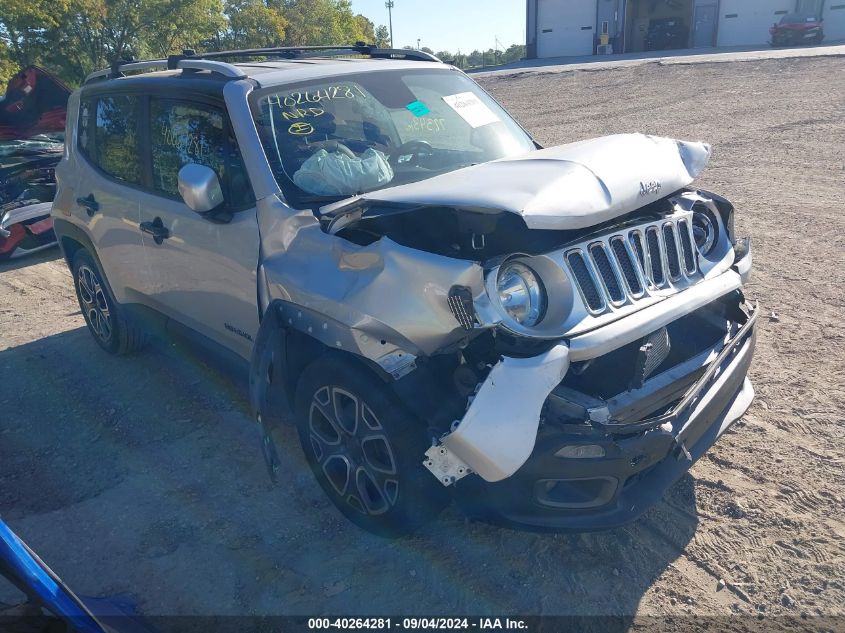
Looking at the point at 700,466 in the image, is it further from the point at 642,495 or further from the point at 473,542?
the point at 473,542

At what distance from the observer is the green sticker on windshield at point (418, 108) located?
13.1ft

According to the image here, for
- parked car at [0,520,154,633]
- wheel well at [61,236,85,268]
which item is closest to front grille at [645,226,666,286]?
parked car at [0,520,154,633]

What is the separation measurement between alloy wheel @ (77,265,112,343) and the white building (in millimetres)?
39818

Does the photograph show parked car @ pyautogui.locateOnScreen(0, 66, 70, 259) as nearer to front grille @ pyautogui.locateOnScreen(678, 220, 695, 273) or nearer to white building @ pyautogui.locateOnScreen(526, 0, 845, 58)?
front grille @ pyautogui.locateOnScreen(678, 220, 695, 273)

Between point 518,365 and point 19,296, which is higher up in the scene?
point 518,365

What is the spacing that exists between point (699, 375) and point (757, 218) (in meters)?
5.32

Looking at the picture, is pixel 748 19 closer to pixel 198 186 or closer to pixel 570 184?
pixel 570 184

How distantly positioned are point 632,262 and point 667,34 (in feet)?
140

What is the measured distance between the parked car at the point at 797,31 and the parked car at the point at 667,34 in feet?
22.9

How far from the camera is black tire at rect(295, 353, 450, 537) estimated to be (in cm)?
273

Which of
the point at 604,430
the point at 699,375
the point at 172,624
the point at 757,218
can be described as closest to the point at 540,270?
the point at 604,430

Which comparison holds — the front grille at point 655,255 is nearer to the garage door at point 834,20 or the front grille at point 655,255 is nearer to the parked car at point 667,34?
the garage door at point 834,20

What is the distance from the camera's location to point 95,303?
17.5 feet

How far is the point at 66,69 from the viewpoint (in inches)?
1197
